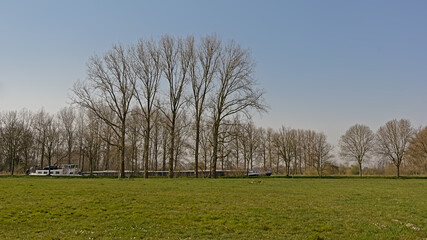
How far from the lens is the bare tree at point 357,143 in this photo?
282 feet

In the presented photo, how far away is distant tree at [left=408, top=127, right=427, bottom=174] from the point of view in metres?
73.9

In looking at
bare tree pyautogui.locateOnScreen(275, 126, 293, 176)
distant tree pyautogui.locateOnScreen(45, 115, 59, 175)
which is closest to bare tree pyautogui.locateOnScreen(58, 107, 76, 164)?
distant tree pyautogui.locateOnScreen(45, 115, 59, 175)

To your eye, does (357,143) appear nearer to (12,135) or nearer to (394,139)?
(394,139)

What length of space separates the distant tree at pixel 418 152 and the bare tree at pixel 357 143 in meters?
9.64

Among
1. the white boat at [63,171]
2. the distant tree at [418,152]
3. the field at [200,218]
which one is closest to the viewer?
the field at [200,218]

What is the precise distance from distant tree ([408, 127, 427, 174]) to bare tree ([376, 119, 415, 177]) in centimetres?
177

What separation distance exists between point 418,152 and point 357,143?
15100 mm

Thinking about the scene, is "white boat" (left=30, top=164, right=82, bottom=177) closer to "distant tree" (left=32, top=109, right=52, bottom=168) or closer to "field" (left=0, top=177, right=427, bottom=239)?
"distant tree" (left=32, top=109, right=52, bottom=168)

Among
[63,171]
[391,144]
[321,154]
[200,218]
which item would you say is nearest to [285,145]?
[321,154]

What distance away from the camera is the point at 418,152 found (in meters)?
75.0

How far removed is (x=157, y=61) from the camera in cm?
5078

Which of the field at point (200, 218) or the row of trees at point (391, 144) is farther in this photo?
the row of trees at point (391, 144)

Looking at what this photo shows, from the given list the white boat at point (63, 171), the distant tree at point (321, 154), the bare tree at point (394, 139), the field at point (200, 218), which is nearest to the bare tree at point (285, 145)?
the distant tree at point (321, 154)

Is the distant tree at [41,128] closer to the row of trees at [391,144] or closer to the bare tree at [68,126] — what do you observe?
the bare tree at [68,126]
